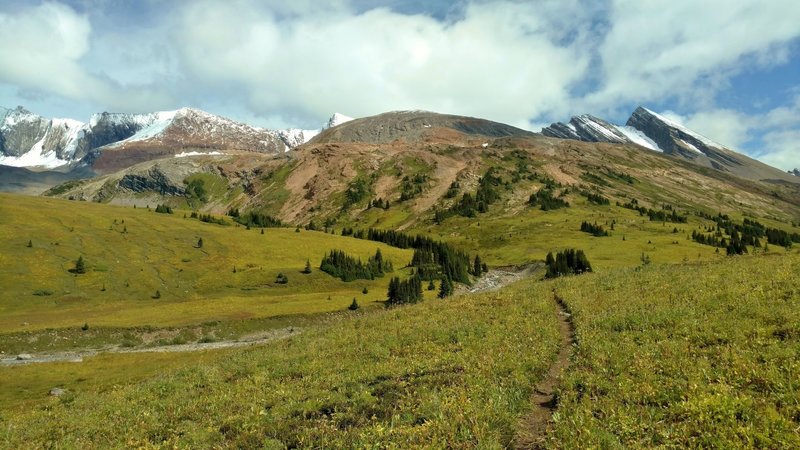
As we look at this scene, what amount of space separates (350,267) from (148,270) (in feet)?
181

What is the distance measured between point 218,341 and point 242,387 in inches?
2604

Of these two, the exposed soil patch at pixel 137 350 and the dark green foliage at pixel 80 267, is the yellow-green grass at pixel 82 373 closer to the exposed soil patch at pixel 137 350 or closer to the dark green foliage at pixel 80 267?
the exposed soil patch at pixel 137 350

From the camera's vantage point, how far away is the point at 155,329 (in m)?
80.9

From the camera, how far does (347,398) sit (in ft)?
54.3

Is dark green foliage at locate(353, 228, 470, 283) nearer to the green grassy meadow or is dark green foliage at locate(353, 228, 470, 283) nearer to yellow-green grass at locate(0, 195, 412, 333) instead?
yellow-green grass at locate(0, 195, 412, 333)

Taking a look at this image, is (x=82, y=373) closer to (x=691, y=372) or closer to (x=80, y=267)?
(x=691, y=372)

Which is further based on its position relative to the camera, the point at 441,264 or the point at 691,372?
the point at 441,264

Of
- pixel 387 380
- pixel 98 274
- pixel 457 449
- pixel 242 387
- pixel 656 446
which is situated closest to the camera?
pixel 656 446

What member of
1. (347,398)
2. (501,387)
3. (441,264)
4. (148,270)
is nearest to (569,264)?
(441,264)

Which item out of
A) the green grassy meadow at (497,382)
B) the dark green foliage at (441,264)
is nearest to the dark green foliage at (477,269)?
the dark green foliage at (441,264)

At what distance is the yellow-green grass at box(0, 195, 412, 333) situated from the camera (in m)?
94.9

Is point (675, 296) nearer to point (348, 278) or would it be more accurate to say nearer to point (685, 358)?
point (685, 358)

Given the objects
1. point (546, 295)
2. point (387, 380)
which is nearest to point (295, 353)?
point (387, 380)

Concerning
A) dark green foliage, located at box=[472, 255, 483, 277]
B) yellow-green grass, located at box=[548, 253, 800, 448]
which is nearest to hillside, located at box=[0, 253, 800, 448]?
yellow-green grass, located at box=[548, 253, 800, 448]
